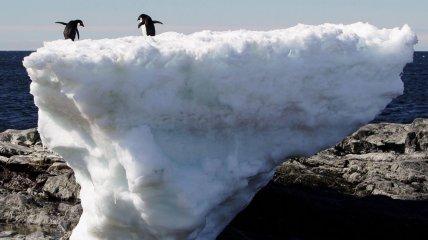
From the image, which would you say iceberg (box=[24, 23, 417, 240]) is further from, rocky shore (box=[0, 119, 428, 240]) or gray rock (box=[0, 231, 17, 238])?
gray rock (box=[0, 231, 17, 238])

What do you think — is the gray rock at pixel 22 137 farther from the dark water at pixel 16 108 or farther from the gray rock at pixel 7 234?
the dark water at pixel 16 108

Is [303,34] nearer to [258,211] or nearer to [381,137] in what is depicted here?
[258,211]

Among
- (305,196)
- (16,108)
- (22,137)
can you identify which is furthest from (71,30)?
(16,108)

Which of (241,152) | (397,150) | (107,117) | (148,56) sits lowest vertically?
(397,150)

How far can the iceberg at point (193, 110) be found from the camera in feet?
36.8

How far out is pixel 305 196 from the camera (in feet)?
57.5

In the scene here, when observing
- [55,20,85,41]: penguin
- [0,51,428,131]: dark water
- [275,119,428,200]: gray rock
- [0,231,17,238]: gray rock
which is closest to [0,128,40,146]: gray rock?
[55,20,85,41]: penguin

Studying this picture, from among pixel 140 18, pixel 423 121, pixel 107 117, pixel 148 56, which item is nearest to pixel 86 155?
pixel 107 117

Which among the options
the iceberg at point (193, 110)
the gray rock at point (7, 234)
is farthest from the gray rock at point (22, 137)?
the iceberg at point (193, 110)

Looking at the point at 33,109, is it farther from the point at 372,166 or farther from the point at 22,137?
the point at 372,166

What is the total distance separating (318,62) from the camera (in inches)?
490

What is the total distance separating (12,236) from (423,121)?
49.3 ft

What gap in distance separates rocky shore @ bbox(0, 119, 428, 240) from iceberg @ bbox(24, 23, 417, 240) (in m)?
2.72

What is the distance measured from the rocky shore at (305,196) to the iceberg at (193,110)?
272 cm
